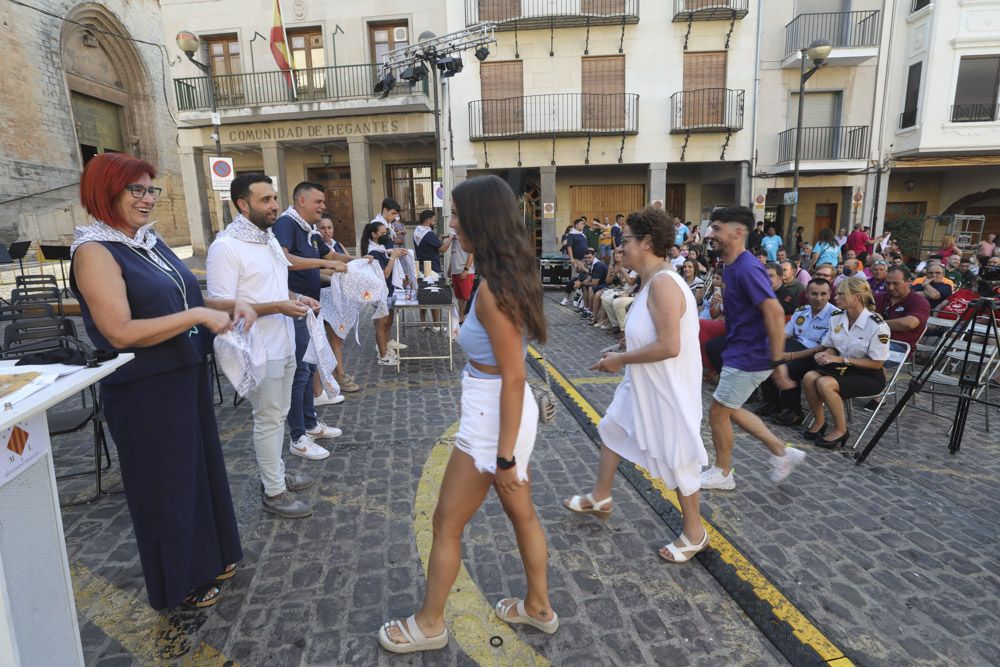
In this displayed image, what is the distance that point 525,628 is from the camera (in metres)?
2.49

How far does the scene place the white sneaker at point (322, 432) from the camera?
461cm

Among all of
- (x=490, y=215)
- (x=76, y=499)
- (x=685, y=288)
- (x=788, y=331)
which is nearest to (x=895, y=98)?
(x=788, y=331)

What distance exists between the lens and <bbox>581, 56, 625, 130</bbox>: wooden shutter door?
61.2ft

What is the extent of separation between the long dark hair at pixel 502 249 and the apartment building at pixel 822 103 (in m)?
19.0

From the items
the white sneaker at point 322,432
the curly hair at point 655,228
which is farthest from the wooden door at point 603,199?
the curly hair at point 655,228

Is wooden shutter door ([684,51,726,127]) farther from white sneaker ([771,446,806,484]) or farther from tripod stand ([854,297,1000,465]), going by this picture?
white sneaker ([771,446,806,484])

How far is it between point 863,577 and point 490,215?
2.72 m

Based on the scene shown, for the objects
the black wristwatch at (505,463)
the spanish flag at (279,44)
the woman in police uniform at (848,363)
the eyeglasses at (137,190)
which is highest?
the spanish flag at (279,44)

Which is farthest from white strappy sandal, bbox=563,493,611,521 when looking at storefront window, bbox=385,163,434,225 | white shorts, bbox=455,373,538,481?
storefront window, bbox=385,163,434,225

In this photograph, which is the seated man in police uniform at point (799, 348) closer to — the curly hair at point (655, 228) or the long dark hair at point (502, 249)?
the curly hair at point (655, 228)

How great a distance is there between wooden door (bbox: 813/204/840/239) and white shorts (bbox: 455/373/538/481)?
2256cm

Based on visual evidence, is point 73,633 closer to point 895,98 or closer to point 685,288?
point 685,288

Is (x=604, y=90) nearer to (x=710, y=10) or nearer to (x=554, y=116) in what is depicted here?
(x=554, y=116)

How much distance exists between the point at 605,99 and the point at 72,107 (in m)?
21.5
